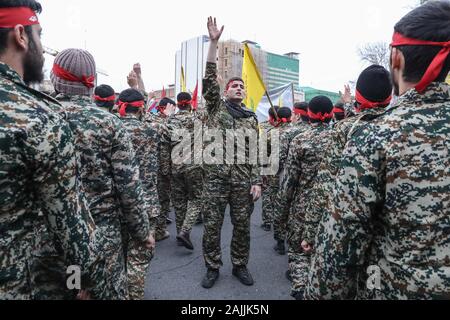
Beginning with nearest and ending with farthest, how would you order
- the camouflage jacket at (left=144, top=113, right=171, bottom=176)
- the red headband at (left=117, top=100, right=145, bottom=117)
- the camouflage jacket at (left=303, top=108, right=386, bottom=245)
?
1. the camouflage jacket at (left=303, top=108, right=386, bottom=245)
2. the red headband at (left=117, top=100, right=145, bottom=117)
3. the camouflage jacket at (left=144, top=113, right=171, bottom=176)

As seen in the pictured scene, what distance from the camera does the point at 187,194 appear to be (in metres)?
5.53

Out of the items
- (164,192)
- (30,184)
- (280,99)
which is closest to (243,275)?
(164,192)

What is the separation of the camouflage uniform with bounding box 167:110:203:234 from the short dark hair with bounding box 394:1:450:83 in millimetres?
3952

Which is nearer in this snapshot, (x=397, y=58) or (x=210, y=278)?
(x=397, y=58)

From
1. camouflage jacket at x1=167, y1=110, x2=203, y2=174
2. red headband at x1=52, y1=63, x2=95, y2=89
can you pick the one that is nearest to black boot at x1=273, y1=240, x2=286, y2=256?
camouflage jacket at x1=167, y1=110, x2=203, y2=174

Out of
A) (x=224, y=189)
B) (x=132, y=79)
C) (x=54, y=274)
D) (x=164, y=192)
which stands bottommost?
(x=54, y=274)

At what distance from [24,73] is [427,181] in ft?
5.65

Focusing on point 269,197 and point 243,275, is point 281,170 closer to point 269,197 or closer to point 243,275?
point 269,197

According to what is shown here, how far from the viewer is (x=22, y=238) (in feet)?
4.26

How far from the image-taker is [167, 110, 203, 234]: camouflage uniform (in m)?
5.25

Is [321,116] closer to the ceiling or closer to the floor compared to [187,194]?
closer to the ceiling

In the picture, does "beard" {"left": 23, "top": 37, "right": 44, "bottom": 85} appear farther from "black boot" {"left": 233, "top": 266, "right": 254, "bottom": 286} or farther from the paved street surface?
"black boot" {"left": 233, "top": 266, "right": 254, "bottom": 286}

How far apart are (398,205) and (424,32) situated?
2.23ft
